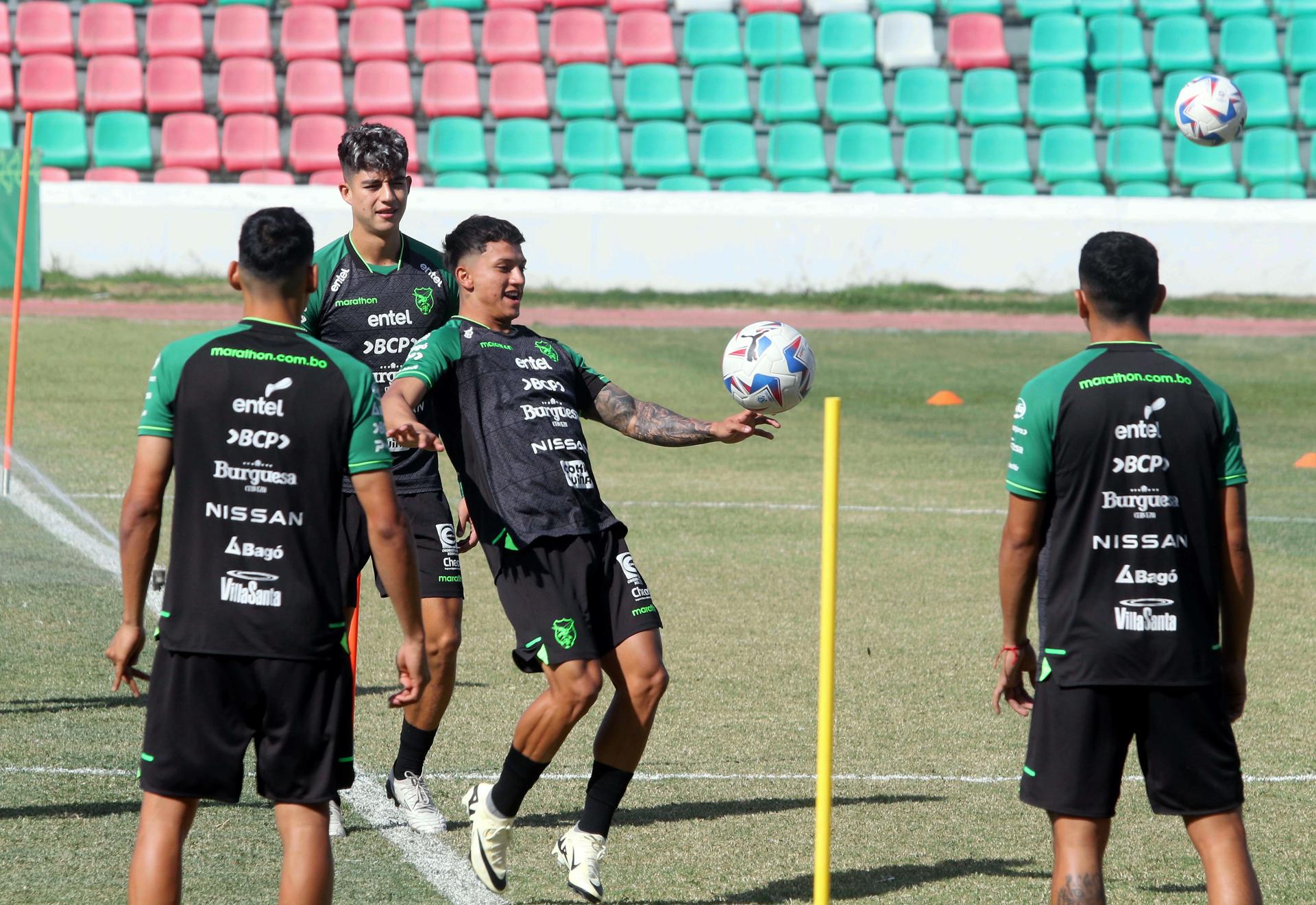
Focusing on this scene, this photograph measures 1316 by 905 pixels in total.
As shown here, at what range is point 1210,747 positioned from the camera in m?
4.28

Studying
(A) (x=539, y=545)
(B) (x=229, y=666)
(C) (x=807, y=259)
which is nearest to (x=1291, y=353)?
(C) (x=807, y=259)

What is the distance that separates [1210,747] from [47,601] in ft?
22.4

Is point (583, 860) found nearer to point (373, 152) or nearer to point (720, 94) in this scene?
point (373, 152)

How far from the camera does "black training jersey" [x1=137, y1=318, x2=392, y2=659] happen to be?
4.11 meters

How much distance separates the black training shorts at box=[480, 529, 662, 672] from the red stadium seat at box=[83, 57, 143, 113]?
22.8 m

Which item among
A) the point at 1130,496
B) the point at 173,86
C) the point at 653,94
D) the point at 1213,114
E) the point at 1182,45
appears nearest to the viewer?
the point at 1130,496

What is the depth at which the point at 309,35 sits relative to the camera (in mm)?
26594

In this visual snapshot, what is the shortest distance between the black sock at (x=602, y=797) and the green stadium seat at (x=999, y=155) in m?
22.2

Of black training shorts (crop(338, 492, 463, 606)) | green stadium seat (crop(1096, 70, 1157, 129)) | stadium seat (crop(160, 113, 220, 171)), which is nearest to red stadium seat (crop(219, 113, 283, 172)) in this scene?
stadium seat (crop(160, 113, 220, 171))

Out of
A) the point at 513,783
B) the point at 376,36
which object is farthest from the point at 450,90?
the point at 513,783

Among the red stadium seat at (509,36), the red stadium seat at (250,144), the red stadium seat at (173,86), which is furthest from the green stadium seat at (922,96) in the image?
the red stadium seat at (173,86)

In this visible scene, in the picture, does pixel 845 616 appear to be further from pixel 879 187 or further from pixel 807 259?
pixel 879 187

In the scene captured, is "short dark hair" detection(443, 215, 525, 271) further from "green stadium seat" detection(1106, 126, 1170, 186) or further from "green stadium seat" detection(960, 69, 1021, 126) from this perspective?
"green stadium seat" detection(1106, 126, 1170, 186)

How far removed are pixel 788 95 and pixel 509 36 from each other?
176 inches
